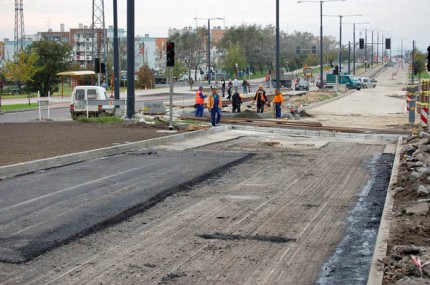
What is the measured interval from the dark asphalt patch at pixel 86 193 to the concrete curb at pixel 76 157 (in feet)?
1.19

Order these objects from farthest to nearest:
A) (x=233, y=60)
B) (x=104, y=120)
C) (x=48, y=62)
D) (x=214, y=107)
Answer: (x=233, y=60)
(x=48, y=62)
(x=104, y=120)
(x=214, y=107)

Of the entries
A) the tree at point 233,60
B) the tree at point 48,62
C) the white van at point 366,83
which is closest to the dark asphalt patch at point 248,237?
the tree at point 48,62

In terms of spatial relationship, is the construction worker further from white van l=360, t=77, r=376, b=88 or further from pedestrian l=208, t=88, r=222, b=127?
white van l=360, t=77, r=376, b=88

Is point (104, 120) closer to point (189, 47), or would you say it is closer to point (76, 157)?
point (76, 157)

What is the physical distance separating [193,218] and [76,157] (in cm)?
840

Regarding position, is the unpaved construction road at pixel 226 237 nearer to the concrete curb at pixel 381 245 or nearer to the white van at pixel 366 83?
the concrete curb at pixel 381 245

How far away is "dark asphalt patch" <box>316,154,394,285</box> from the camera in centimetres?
877

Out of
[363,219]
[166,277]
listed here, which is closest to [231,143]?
[363,219]

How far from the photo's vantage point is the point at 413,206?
12.4 meters

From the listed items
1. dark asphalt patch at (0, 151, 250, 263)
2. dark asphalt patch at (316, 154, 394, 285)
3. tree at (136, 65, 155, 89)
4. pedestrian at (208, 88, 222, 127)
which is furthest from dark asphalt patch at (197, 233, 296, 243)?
tree at (136, 65, 155, 89)

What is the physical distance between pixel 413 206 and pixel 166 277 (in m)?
5.30

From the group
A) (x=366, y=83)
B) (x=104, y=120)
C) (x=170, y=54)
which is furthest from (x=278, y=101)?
(x=366, y=83)

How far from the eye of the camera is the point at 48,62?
7412 centimetres

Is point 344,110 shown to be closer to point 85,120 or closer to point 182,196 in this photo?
point 85,120
